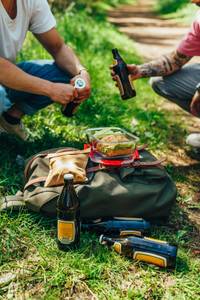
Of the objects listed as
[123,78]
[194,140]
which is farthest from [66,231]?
[194,140]

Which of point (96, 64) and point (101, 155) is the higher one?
point (101, 155)

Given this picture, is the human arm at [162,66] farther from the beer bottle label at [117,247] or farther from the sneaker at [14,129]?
the beer bottle label at [117,247]

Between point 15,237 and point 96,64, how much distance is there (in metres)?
4.50

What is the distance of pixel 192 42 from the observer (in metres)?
4.63

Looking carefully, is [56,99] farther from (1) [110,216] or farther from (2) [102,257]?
(2) [102,257]

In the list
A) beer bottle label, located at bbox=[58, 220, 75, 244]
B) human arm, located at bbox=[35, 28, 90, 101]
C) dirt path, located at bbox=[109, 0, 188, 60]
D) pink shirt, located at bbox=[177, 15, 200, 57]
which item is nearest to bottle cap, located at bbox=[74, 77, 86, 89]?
human arm, located at bbox=[35, 28, 90, 101]

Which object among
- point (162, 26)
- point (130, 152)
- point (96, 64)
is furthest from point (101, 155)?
point (162, 26)

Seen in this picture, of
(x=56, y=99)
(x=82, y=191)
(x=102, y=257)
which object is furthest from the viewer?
(x=56, y=99)

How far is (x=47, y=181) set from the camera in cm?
359

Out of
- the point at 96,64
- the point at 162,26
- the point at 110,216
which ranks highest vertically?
the point at 110,216

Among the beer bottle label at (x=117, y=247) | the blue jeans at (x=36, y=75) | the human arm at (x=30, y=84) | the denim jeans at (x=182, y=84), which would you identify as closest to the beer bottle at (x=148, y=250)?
the beer bottle label at (x=117, y=247)

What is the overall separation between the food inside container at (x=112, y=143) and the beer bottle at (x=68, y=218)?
56cm

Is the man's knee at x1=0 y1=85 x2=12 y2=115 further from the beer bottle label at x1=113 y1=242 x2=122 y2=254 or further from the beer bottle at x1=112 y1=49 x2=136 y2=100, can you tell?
the beer bottle label at x1=113 y1=242 x2=122 y2=254

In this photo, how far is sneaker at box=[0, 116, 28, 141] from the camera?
15.8 feet
